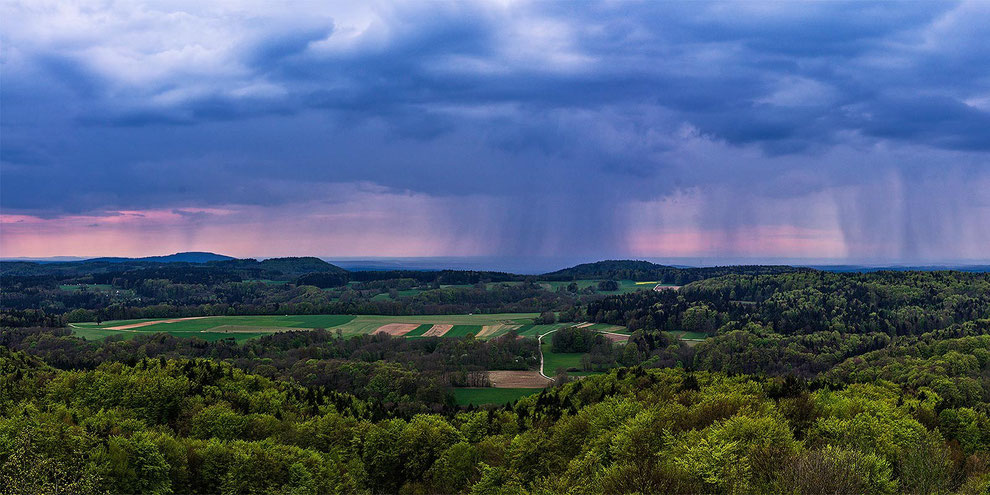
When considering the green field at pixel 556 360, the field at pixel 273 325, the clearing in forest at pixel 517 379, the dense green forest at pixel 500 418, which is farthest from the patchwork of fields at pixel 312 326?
the clearing in forest at pixel 517 379

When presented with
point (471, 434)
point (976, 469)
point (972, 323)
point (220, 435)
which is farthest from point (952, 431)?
point (972, 323)

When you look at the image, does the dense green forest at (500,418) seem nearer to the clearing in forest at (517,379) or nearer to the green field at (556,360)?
the green field at (556,360)

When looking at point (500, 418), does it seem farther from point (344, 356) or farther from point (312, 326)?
point (312, 326)

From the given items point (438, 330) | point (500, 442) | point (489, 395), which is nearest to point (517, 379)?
point (489, 395)

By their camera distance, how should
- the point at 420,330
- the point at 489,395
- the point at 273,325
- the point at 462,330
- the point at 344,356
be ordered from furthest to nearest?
the point at 273,325 → the point at 420,330 → the point at 462,330 → the point at 344,356 → the point at 489,395

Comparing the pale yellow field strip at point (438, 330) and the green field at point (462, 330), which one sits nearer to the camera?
the green field at point (462, 330)

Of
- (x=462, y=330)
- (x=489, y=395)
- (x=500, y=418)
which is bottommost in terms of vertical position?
(x=489, y=395)
